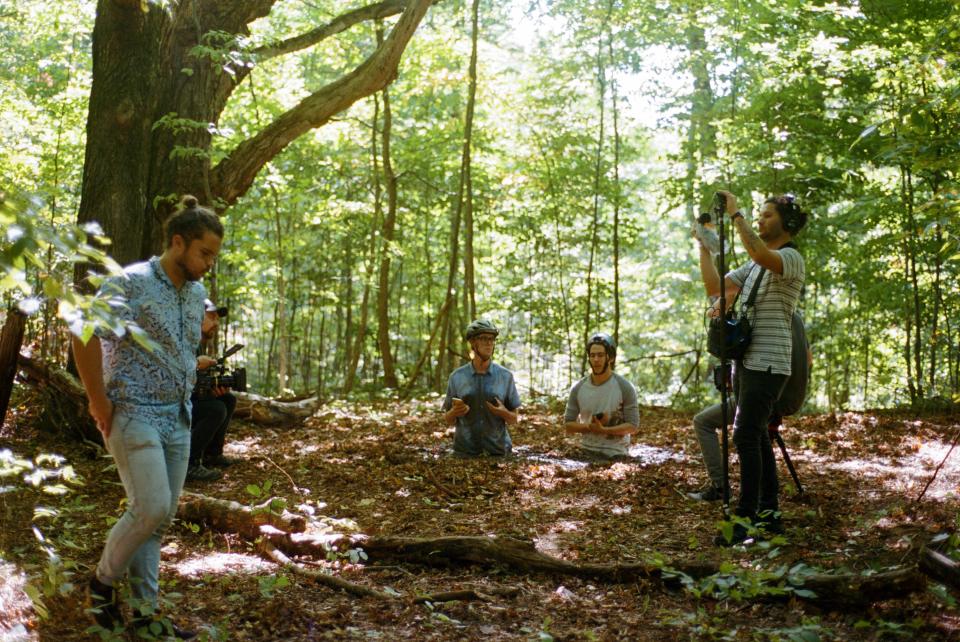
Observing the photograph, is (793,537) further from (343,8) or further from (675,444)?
(343,8)

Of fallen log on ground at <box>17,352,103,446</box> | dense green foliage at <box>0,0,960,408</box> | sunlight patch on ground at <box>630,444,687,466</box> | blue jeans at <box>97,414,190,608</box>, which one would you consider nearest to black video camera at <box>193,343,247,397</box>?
fallen log on ground at <box>17,352,103,446</box>

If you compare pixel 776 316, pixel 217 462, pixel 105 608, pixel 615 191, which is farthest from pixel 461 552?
pixel 615 191

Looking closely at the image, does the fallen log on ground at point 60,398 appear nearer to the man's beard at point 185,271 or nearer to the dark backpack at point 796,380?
the man's beard at point 185,271

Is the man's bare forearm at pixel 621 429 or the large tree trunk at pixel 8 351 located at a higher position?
the large tree trunk at pixel 8 351

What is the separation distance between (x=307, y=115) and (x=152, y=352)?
586 cm

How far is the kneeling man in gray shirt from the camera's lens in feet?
23.3

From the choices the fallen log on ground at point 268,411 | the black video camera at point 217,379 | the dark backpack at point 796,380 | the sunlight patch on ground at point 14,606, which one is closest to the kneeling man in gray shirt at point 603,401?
the dark backpack at point 796,380

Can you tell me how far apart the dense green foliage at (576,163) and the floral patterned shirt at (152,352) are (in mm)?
4641

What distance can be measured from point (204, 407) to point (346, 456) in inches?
58.5

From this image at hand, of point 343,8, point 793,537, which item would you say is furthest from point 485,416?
point 343,8

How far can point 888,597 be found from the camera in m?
3.46

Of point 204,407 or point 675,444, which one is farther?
point 675,444

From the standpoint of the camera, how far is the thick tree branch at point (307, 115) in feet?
27.5

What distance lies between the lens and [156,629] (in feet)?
10.3
